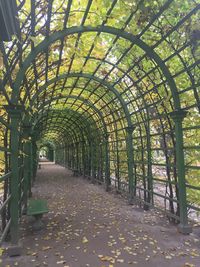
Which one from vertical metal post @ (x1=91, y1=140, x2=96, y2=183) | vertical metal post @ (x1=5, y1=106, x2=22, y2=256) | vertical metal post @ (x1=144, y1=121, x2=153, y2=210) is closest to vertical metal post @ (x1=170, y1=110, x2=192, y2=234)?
vertical metal post @ (x1=144, y1=121, x2=153, y2=210)

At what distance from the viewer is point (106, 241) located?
501cm

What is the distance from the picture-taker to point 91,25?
4.95 m

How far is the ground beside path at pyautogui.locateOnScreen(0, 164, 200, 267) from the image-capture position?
412 cm

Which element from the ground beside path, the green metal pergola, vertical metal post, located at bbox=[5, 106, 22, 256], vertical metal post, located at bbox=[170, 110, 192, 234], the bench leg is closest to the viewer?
the ground beside path

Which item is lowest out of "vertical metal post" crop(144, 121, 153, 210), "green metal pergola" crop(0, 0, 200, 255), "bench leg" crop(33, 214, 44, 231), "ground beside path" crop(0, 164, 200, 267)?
"ground beside path" crop(0, 164, 200, 267)

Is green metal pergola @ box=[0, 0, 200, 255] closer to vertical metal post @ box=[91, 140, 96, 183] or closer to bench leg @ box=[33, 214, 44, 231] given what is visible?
bench leg @ box=[33, 214, 44, 231]

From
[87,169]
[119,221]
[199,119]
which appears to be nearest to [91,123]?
[87,169]

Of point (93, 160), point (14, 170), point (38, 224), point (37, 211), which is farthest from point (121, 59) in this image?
point (93, 160)

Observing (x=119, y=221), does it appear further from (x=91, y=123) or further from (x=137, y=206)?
(x=91, y=123)

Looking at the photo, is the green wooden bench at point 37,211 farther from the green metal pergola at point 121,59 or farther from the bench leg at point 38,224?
the green metal pergola at point 121,59

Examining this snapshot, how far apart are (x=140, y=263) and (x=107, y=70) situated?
5.81 metres

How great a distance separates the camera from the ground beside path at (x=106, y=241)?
13.5ft

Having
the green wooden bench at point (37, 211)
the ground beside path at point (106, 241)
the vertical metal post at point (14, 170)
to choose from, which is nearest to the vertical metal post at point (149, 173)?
the ground beside path at point (106, 241)

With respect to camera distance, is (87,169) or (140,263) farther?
(87,169)
